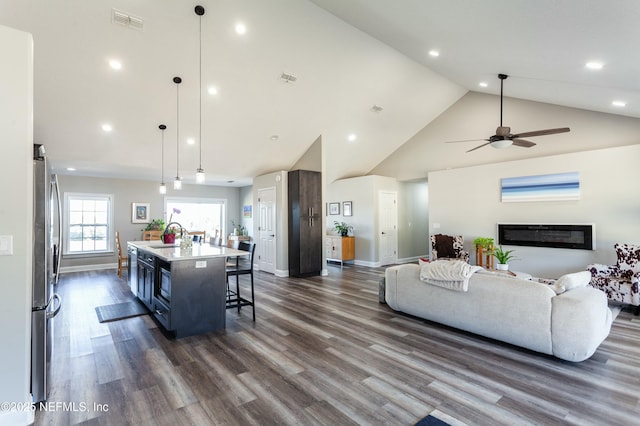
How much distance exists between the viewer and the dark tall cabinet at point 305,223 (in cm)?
686

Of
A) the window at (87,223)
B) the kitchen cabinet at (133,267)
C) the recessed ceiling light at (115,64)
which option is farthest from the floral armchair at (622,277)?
the window at (87,223)

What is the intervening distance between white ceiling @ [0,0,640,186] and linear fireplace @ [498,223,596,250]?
79.5 inches

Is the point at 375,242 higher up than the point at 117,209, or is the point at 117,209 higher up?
the point at 117,209

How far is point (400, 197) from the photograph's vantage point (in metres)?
8.96

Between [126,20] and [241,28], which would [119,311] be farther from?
[241,28]

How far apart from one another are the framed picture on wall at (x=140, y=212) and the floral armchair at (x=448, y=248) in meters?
7.52

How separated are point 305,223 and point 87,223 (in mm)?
5663

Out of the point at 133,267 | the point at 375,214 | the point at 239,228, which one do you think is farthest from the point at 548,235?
the point at 239,228

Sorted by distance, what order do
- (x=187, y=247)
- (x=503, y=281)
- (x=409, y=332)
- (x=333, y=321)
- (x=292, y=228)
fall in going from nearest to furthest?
(x=503, y=281) < (x=409, y=332) < (x=333, y=321) < (x=187, y=247) < (x=292, y=228)

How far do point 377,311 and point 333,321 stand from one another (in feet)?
2.36

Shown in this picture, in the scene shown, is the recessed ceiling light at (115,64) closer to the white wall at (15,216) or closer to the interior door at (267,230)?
the white wall at (15,216)

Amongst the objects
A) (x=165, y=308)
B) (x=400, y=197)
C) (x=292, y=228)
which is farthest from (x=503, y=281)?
(x=400, y=197)

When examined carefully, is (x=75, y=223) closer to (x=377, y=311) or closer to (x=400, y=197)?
(x=377, y=311)

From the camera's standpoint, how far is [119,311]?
4547mm
